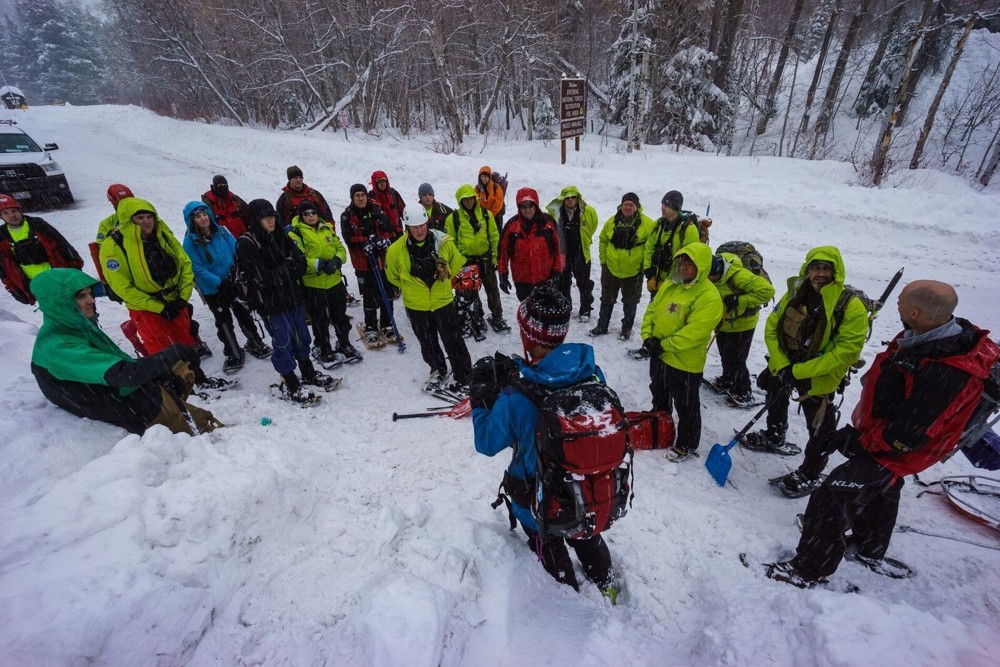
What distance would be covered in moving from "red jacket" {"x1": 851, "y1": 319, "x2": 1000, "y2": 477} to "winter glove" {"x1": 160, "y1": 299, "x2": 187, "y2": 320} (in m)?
6.61

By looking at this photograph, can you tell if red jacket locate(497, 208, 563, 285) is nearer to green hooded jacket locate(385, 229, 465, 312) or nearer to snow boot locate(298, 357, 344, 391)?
green hooded jacket locate(385, 229, 465, 312)

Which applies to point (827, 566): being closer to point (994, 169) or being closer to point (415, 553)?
point (415, 553)

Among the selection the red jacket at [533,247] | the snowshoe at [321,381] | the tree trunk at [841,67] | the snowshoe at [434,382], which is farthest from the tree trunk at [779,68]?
the snowshoe at [321,381]

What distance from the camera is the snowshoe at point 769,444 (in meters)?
4.27

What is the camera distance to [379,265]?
6180mm

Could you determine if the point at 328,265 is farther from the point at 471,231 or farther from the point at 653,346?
the point at 653,346

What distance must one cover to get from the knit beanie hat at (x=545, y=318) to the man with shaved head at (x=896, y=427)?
1.83 metres

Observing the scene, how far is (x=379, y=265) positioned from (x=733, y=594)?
5.46m

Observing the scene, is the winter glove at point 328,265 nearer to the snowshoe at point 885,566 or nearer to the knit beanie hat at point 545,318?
the knit beanie hat at point 545,318

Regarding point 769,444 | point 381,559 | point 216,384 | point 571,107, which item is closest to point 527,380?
point 381,559

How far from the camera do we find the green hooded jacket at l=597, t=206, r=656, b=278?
5.82 m

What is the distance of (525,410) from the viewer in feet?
7.55

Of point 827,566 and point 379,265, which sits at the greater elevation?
point 379,265

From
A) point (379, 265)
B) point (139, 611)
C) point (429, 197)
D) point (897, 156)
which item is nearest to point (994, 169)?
point (897, 156)
